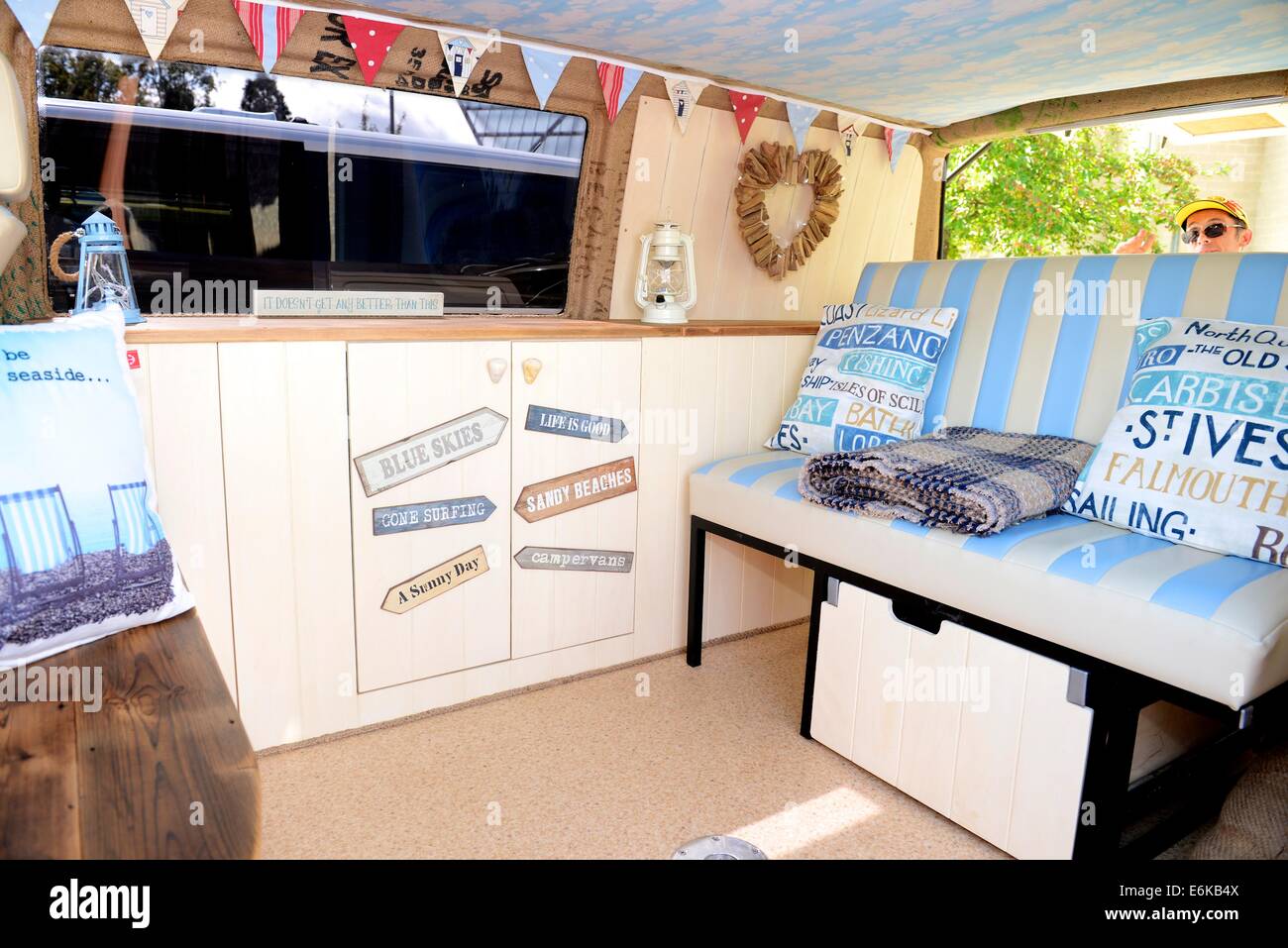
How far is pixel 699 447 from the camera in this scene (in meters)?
3.05

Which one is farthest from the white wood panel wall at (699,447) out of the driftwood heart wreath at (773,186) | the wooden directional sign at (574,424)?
the driftwood heart wreath at (773,186)

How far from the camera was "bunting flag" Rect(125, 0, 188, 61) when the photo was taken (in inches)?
86.4

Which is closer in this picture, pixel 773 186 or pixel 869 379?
pixel 869 379

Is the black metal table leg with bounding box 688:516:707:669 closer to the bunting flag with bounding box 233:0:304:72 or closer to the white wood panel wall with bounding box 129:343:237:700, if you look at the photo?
the white wood panel wall with bounding box 129:343:237:700

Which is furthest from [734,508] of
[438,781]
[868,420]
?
[438,781]

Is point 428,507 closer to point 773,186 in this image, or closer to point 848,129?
point 773,186

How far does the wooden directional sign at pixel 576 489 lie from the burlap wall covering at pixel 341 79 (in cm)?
64

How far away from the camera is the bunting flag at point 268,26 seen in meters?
2.32

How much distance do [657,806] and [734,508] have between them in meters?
0.93

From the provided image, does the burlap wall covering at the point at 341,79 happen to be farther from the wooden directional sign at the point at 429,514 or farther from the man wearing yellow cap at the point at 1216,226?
the man wearing yellow cap at the point at 1216,226

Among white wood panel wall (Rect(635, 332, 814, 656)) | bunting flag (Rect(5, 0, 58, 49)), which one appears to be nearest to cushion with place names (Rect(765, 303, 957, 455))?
white wood panel wall (Rect(635, 332, 814, 656))

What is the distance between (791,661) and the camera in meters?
3.11

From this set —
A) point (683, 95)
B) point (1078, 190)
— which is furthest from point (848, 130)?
point (1078, 190)

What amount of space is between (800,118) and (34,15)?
245cm
